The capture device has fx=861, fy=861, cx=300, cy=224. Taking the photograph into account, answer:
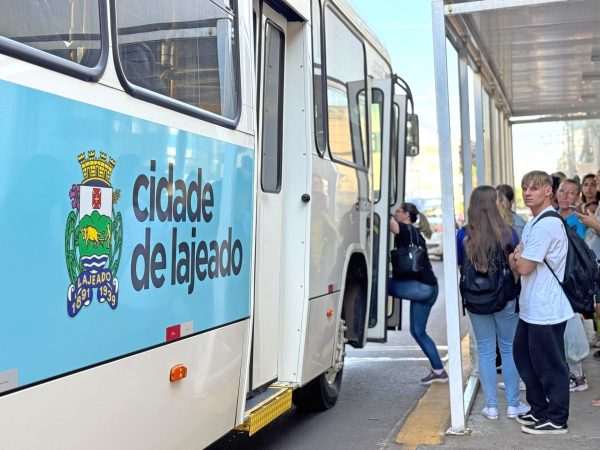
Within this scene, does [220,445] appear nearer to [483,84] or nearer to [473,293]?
[473,293]

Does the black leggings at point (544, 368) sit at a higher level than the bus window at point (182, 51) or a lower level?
lower

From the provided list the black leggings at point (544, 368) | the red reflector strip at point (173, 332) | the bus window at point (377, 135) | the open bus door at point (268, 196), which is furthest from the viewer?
the bus window at point (377, 135)

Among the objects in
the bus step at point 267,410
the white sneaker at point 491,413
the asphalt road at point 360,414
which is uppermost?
the bus step at point 267,410

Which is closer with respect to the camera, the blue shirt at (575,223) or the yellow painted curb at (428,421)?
the yellow painted curb at (428,421)

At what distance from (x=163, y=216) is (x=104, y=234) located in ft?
1.58

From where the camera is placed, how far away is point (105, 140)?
3293 mm

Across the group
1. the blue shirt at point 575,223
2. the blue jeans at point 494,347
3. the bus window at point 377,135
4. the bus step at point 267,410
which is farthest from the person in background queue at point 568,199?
the bus step at point 267,410

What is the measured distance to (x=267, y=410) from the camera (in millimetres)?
5156

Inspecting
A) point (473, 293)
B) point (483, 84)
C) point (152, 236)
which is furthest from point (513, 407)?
point (483, 84)

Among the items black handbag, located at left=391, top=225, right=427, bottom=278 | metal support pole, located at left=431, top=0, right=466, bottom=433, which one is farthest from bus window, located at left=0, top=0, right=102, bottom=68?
black handbag, located at left=391, top=225, right=427, bottom=278

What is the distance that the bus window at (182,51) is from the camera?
362 centimetres

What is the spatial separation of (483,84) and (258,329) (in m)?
5.98

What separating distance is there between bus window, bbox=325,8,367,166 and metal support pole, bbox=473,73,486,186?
1936mm

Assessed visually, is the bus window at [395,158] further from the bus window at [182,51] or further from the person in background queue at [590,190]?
the bus window at [182,51]
